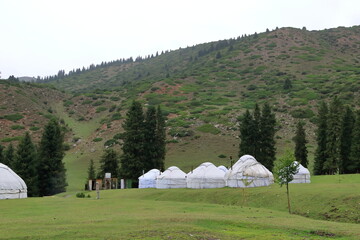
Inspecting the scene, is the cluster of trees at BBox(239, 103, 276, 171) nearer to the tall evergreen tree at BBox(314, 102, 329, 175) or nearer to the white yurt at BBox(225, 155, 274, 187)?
the tall evergreen tree at BBox(314, 102, 329, 175)

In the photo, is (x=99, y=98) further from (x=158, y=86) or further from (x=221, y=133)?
(x=221, y=133)

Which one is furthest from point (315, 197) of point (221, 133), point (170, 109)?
point (170, 109)

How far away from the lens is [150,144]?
7456 cm

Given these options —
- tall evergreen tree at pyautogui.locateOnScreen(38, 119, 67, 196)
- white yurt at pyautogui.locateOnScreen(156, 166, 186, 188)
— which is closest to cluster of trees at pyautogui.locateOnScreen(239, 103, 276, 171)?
white yurt at pyautogui.locateOnScreen(156, 166, 186, 188)

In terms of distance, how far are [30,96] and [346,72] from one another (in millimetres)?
A: 127994

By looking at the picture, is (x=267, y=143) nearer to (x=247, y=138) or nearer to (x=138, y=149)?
(x=247, y=138)

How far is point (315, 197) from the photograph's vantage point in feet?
115

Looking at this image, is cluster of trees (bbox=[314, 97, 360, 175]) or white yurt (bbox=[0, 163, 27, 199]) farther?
cluster of trees (bbox=[314, 97, 360, 175])

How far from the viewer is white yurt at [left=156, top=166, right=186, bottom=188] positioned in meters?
63.4

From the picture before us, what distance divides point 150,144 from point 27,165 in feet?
70.9

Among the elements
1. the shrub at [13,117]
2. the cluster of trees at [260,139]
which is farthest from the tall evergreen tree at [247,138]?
the shrub at [13,117]

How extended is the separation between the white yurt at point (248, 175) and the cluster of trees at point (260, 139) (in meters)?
18.5

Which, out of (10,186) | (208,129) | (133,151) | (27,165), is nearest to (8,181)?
(10,186)

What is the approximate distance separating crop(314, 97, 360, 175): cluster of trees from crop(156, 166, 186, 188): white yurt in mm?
26538
